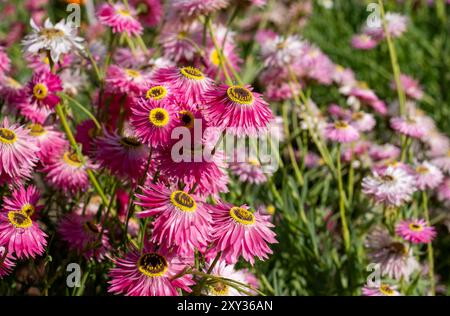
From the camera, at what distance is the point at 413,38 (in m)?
3.70

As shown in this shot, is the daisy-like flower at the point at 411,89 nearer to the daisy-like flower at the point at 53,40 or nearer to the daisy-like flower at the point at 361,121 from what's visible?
the daisy-like flower at the point at 361,121

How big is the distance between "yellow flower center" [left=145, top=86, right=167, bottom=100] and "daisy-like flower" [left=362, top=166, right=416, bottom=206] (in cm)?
79

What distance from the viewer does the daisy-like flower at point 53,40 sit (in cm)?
152

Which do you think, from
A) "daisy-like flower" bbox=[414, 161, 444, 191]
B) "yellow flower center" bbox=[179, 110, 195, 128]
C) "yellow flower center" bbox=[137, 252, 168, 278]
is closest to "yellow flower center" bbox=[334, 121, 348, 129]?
"daisy-like flower" bbox=[414, 161, 444, 191]

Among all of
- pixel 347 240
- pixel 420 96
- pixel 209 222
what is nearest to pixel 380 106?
pixel 420 96

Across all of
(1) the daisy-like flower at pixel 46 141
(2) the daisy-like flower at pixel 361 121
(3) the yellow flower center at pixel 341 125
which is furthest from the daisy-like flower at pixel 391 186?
(1) the daisy-like flower at pixel 46 141

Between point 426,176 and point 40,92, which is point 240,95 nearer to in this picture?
point 40,92

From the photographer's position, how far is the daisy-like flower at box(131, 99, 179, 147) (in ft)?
3.66

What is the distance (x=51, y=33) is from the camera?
1.55 metres

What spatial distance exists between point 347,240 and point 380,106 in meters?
0.80

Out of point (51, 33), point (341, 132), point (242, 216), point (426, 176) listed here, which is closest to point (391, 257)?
point (426, 176)

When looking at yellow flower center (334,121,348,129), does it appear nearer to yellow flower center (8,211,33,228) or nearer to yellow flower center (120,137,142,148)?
yellow flower center (120,137,142,148)
